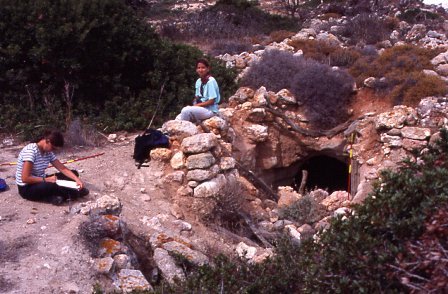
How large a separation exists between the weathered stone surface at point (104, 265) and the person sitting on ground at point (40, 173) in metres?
1.42

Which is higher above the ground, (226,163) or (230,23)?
(226,163)

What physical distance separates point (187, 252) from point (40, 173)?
2118 mm

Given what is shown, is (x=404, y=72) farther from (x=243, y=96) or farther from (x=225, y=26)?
(x=225, y=26)

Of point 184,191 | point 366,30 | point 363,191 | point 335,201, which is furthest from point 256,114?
point 366,30

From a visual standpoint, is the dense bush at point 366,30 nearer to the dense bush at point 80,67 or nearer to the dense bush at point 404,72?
the dense bush at point 404,72

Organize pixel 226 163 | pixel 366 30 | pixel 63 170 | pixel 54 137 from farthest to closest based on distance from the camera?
1. pixel 366 30
2. pixel 226 163
3. pixel 63 170
4. pixel 54 137

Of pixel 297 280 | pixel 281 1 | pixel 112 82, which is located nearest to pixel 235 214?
pixel 297 280

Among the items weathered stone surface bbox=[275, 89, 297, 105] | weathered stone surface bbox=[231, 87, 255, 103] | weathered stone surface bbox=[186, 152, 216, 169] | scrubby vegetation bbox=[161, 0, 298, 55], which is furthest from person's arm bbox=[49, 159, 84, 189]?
scrubby vegetation bbox=[161, 0, 298, 55]

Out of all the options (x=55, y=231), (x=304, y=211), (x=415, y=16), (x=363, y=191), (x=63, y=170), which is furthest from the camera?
(x=415, y=16)

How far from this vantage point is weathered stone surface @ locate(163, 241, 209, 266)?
5.91 m

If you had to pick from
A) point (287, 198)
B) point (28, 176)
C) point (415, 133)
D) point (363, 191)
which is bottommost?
point (287, 198)

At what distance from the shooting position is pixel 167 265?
582cm

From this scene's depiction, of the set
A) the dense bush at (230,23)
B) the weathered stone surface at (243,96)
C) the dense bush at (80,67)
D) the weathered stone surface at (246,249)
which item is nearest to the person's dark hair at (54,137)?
the weathered stone surface at (246,249)

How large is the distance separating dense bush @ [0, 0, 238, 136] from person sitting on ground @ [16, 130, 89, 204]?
3.19 metres
